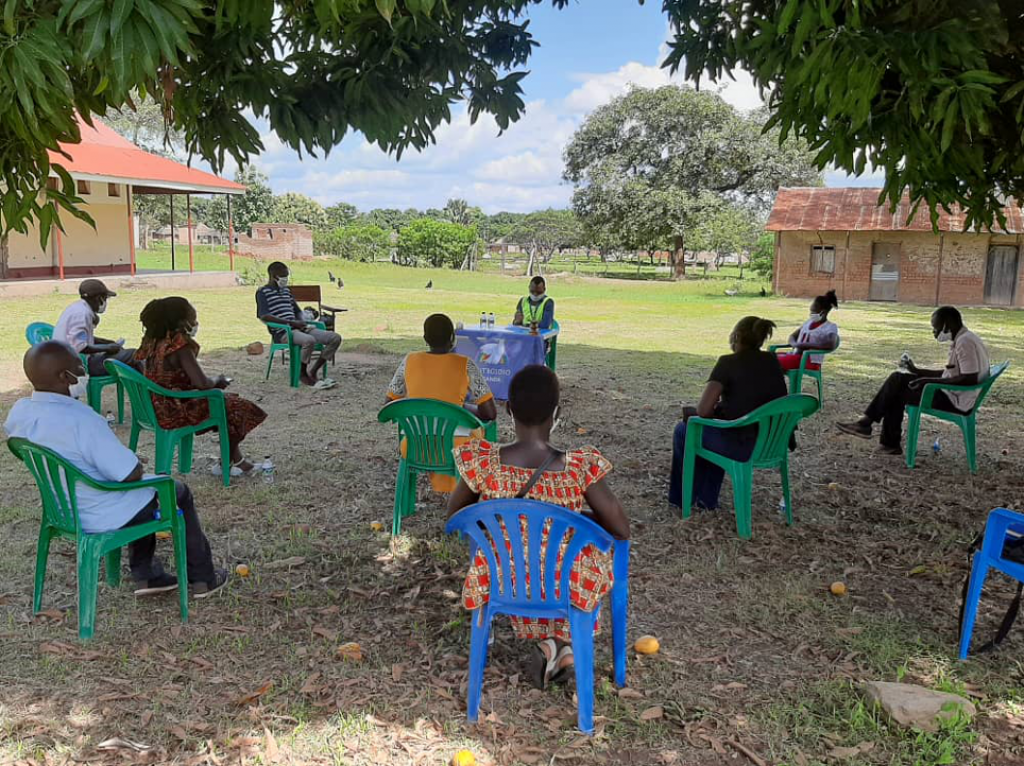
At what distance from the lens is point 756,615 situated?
4270 millimetres

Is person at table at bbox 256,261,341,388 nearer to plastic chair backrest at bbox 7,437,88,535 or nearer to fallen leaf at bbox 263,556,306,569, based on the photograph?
fallen leaf at bbox 263,556,306,569

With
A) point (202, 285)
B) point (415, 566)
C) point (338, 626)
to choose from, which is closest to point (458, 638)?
point (338, 626)

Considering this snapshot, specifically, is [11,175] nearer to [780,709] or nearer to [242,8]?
[242,8]

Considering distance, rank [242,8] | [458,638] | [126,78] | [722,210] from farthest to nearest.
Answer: [722,210] → [458,638] → [242,8] → [126,78]

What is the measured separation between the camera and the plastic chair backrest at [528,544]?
3.05 metres

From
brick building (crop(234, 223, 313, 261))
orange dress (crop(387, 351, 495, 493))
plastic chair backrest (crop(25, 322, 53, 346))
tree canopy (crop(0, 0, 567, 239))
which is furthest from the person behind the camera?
brick building (crop(234, 223, 313, 261))

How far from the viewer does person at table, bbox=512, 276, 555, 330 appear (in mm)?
10469

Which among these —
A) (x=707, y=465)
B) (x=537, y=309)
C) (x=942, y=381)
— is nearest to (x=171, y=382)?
(x=707, y=465)

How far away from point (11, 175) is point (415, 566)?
109 inches

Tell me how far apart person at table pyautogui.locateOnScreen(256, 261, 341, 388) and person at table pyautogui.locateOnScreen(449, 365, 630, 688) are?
7.01m

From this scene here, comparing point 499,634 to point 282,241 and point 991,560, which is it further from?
point 282,241

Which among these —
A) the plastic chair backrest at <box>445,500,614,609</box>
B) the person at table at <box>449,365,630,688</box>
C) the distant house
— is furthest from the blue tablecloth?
the distant house

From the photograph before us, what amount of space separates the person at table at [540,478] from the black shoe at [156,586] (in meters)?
1.80

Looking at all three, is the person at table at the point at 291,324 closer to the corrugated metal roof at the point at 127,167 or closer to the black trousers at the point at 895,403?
the black trousers at the point at 895,403
